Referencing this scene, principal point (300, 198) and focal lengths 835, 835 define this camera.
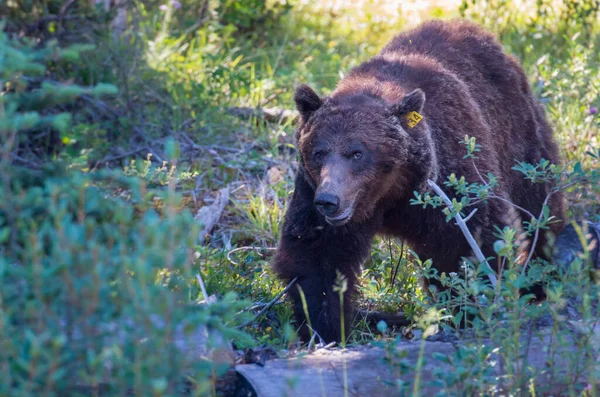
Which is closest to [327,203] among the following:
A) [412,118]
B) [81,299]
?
[412,118]

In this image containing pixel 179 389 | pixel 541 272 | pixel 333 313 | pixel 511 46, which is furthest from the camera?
pixel 511 46

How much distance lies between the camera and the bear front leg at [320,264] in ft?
15.5

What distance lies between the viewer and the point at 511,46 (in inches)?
383

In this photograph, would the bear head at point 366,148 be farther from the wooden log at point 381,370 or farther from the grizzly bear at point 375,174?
the wooden log at point 381,370

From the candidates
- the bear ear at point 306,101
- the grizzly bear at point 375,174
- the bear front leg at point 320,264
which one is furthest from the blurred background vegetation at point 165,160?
the bear ear at point 306,101

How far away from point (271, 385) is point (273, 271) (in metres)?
1.56

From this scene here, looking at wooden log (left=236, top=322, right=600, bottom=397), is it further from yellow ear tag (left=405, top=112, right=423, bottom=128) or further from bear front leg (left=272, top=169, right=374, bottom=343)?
yellow ear tag (left=405, top=112, right=423, bottom=128)

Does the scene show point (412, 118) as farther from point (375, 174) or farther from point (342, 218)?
point (342, 218)

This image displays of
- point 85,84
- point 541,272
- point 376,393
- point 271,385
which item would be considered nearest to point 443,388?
point 376,393

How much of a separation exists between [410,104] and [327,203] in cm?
78

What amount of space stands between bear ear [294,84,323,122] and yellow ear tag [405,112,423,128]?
21.4 inches

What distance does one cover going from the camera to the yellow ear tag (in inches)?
185

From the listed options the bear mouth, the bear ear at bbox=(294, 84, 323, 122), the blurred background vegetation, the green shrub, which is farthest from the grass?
the green shrub

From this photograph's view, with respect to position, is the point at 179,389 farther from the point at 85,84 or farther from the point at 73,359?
the point at 85,84
